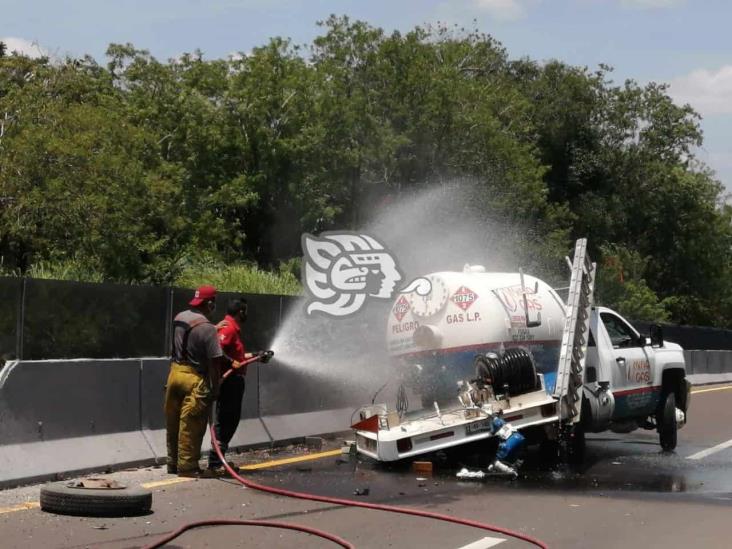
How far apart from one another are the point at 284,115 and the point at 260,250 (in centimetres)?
468

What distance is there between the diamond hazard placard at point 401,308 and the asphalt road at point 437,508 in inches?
69.9

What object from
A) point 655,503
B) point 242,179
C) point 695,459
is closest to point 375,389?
point 695,459

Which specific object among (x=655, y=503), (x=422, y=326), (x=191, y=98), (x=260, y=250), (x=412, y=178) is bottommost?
(x=655, y=503)

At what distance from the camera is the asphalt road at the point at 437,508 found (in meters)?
8.43

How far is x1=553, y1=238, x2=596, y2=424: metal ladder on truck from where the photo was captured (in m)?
12.4

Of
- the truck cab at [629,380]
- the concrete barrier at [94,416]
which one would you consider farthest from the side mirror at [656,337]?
the concrete barrier at [94,416]

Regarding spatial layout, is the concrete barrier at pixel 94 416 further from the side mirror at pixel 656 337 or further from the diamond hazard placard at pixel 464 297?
the side mirror at pixel 656 337

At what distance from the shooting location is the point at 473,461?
43.6ft

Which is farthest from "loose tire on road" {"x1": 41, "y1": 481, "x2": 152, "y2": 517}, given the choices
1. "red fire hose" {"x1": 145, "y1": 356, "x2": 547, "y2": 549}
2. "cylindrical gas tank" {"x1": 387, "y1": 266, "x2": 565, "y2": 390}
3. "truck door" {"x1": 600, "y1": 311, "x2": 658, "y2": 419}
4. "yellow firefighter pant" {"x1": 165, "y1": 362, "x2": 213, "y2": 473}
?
"truck door" {"x1": 600, "y1": 311, "x2": 658, "y2": 419}

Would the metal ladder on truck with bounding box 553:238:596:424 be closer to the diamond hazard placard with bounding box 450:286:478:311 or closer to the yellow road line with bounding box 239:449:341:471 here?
the diamond hazard placard with bounding box 450:286:478:311

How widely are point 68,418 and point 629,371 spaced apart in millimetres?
6925

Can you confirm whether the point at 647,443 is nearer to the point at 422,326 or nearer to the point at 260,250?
the point at 422,326

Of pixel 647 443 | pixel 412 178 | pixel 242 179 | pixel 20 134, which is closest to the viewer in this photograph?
pixel 647 443

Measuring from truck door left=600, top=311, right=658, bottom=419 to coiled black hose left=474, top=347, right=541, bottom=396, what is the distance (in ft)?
5.74
